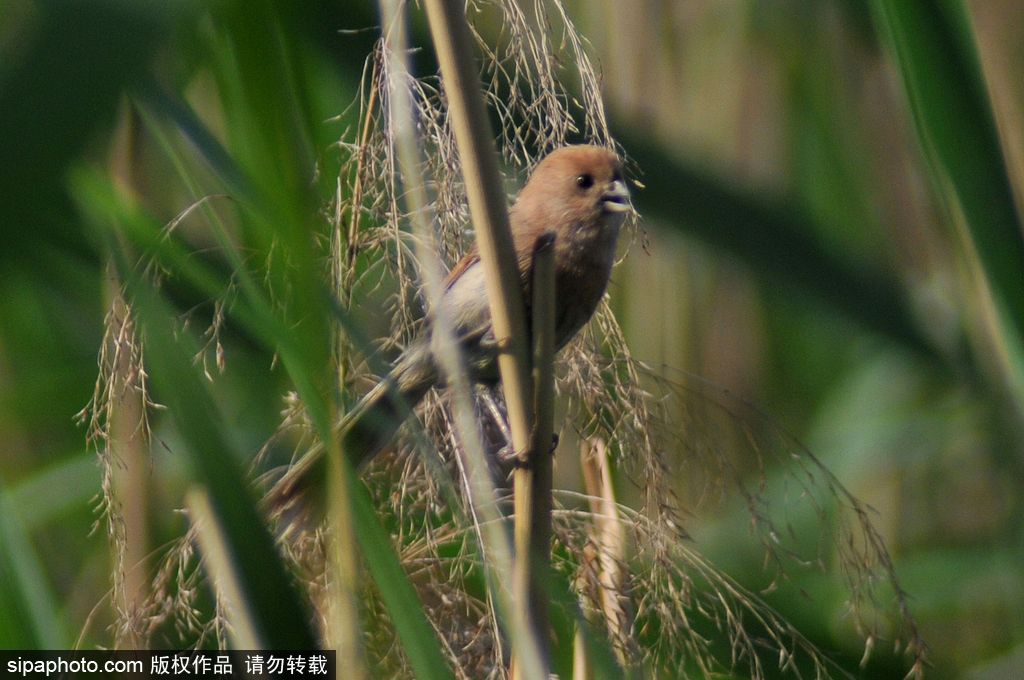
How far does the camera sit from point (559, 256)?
1.94m

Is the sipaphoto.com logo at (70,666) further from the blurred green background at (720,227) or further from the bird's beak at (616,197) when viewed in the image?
the bird's beak at (616,197)

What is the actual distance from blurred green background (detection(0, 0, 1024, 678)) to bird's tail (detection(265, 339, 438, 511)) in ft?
0.33

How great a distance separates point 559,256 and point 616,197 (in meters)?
0.15

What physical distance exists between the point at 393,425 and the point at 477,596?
12.9 inches

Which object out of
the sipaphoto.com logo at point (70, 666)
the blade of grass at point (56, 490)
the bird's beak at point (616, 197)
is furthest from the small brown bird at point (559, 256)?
the blade of grass at point (56, 490)

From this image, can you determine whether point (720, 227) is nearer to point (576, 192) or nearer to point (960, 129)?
point (576, 192)

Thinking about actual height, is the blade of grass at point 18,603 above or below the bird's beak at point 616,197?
below

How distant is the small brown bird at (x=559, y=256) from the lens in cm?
179

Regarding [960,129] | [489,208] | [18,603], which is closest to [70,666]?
[18,603]

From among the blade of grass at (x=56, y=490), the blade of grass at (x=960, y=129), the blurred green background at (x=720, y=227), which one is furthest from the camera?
the blade of grass at (x=56, y=490)

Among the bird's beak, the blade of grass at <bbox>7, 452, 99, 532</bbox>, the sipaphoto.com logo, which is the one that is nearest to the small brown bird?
the bird's beak

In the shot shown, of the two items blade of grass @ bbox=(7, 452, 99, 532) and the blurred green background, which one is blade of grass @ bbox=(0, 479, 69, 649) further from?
blade of grass @ bbox=(7, 452, 99, 532)

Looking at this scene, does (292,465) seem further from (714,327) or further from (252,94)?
(714,327)

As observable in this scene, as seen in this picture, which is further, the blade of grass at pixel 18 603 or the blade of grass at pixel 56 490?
the blade of grass at pixel 56 490
